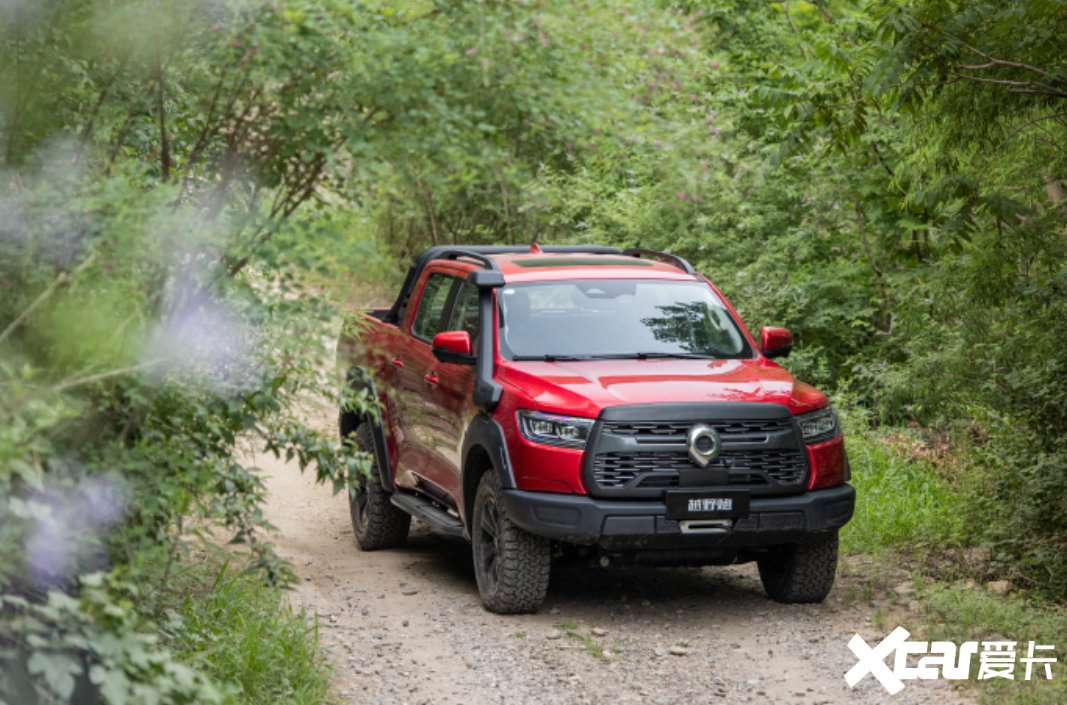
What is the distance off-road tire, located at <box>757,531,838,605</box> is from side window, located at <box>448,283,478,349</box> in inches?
91.1

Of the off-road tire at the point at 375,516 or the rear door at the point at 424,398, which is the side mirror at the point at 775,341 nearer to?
the rear door at the point at 424,398

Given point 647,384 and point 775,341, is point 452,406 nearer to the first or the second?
point 647,384

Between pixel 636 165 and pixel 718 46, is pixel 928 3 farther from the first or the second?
pixel 718 46

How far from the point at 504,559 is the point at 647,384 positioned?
128 centimetres

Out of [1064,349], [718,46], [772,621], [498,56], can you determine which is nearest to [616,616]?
[772,621]

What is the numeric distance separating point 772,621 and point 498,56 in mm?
3874

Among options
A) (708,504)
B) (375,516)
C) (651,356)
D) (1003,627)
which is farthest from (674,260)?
(1003,627)

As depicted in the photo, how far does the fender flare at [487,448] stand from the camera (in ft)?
23.2

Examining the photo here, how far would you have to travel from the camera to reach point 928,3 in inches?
288

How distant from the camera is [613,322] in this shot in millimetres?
7957

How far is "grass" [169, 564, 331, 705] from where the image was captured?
5.59 m

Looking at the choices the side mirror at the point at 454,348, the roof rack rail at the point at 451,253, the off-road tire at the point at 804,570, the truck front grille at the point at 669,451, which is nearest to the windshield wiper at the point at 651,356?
the side mirror at the point at 454,348

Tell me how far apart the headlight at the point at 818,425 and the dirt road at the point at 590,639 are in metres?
1.07

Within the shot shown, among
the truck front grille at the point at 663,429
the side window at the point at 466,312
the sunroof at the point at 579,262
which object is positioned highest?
the sunroof at the point at 579,262
